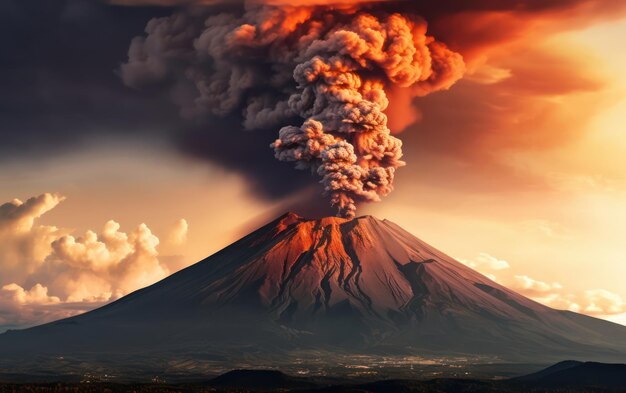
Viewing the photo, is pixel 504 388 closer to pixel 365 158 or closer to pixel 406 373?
pixel 406 373

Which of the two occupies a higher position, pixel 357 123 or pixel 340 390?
pixel 357 123

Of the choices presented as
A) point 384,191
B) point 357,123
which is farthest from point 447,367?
point 357,123

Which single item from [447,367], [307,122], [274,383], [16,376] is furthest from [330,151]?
[16,376]

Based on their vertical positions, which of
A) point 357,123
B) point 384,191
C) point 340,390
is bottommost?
point 340,390

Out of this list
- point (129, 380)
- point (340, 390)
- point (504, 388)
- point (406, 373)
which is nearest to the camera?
point (340, 390)

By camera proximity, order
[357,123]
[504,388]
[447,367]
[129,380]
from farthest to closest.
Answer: [357,123] < [447,367] < [129,380] < [504,388]

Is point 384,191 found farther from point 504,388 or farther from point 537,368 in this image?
point 504,388

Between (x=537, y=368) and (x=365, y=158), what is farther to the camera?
(x=365, y=158)
